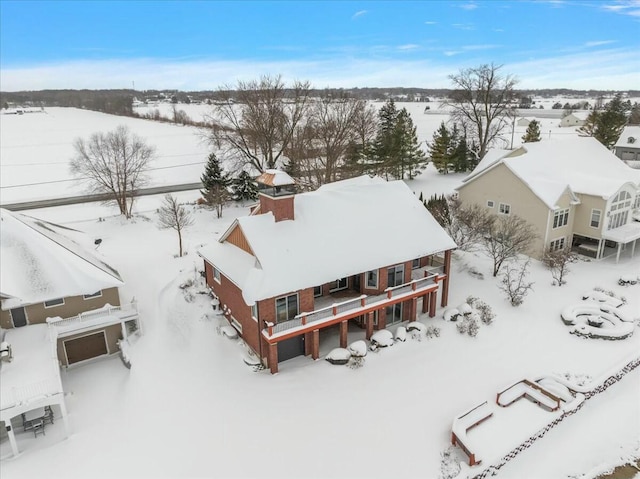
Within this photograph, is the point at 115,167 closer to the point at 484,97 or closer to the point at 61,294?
the point at 61,294

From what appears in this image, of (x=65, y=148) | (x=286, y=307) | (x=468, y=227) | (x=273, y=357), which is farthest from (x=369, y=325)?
(x=65, y=148)

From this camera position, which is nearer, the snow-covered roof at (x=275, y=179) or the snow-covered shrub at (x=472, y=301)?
the snow-covered roof at (x=275, y=179)

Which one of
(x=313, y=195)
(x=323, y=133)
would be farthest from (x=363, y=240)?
(x=323, y=133)

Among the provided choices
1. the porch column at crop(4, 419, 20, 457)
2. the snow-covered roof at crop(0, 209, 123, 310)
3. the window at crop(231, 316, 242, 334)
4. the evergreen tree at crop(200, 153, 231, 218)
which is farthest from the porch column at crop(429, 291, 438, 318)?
the evergreen tree at crop(200, 153, 231, 218)

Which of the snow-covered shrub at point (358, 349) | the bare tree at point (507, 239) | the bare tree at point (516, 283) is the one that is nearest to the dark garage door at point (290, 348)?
the snow-covered shrub at point (358, 349)

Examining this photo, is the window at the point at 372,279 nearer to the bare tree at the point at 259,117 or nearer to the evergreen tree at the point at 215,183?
the evergreen tree at the point at 215,183

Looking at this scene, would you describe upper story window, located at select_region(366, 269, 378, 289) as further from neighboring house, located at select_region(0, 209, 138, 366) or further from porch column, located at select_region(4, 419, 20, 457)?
porch column, located at select_region(4, 419, 20, 457)
